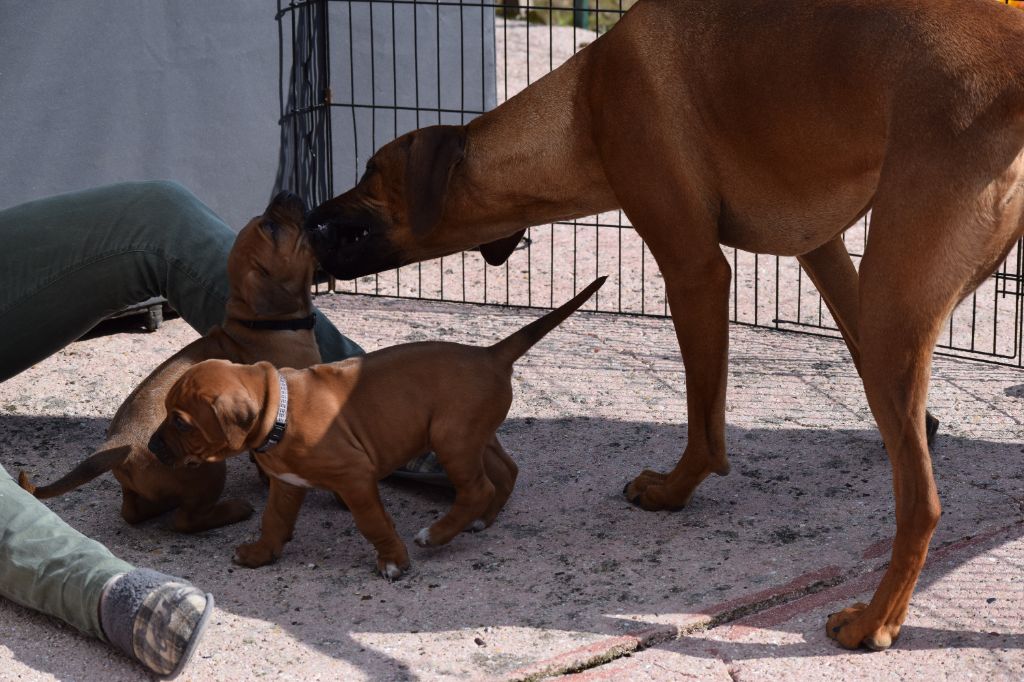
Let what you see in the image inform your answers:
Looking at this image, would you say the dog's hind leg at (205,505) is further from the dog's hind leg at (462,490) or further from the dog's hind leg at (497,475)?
the dog's hind leg at (497,475)

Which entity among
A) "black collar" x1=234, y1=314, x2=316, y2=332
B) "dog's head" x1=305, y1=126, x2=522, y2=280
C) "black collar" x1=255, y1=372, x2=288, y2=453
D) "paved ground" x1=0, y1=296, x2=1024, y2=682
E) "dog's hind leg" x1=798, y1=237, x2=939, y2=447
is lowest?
"paved ground" x1=0, y1=296, x2=1024, y2=682

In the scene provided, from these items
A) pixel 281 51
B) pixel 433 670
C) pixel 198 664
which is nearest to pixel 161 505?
pixel 198 664

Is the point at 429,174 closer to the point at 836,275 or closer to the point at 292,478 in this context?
the point at 292,478

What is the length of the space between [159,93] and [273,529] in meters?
3.04

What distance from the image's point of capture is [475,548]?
149 inches

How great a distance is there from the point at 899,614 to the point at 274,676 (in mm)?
1462

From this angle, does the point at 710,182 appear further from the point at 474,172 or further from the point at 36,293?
the point at 36,293

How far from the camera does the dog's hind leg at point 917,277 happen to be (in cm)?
289

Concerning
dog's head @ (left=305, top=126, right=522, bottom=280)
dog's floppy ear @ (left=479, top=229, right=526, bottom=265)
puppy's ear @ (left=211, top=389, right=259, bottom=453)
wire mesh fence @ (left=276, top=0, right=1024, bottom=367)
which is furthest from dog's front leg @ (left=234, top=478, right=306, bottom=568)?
wire mesh fence @ (left=276, top=0, right=1024, bottom=367)

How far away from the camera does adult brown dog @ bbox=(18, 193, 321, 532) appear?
12.2 ft

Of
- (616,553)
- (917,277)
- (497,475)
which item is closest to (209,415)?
(497,475)

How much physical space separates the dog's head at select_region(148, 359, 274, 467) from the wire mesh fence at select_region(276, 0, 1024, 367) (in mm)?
3095

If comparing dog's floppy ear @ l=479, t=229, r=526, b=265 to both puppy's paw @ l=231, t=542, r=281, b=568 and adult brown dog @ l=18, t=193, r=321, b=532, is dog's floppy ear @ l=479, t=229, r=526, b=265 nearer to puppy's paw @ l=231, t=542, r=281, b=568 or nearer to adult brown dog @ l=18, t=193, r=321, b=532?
adult brown dog @ l=18, t=193, r=321, b=532

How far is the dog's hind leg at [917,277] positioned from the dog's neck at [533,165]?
1095 millimetres
